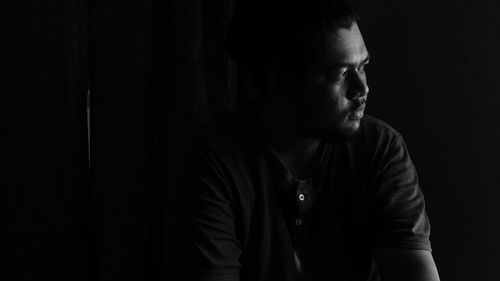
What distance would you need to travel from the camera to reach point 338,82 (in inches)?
49.7

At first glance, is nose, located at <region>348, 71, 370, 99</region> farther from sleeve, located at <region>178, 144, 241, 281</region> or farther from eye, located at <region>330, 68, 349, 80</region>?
sleeve, located at <region>178, 144, 241, 281</region>

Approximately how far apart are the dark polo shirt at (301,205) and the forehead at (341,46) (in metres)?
0.16

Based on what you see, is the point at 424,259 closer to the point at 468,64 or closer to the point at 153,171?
the point at 468,64

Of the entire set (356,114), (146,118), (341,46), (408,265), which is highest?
(341,46)

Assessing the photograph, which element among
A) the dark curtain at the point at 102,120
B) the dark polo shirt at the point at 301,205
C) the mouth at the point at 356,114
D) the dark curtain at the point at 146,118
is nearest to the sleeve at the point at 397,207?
the dark polo shirt at the point at 301,205

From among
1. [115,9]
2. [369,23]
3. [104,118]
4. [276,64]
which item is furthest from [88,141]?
[369,23]

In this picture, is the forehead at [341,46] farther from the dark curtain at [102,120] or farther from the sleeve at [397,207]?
the dark curtain at [102,120]

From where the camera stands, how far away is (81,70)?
1588 mm

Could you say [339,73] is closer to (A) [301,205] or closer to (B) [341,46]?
(B) [341,46]

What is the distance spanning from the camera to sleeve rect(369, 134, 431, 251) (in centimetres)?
124

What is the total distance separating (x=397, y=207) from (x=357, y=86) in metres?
0.24

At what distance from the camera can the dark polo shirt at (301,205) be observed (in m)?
1.26

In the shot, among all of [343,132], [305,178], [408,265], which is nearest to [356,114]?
[343,132]

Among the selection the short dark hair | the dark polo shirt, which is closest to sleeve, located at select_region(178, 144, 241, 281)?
the dark polo shirt
